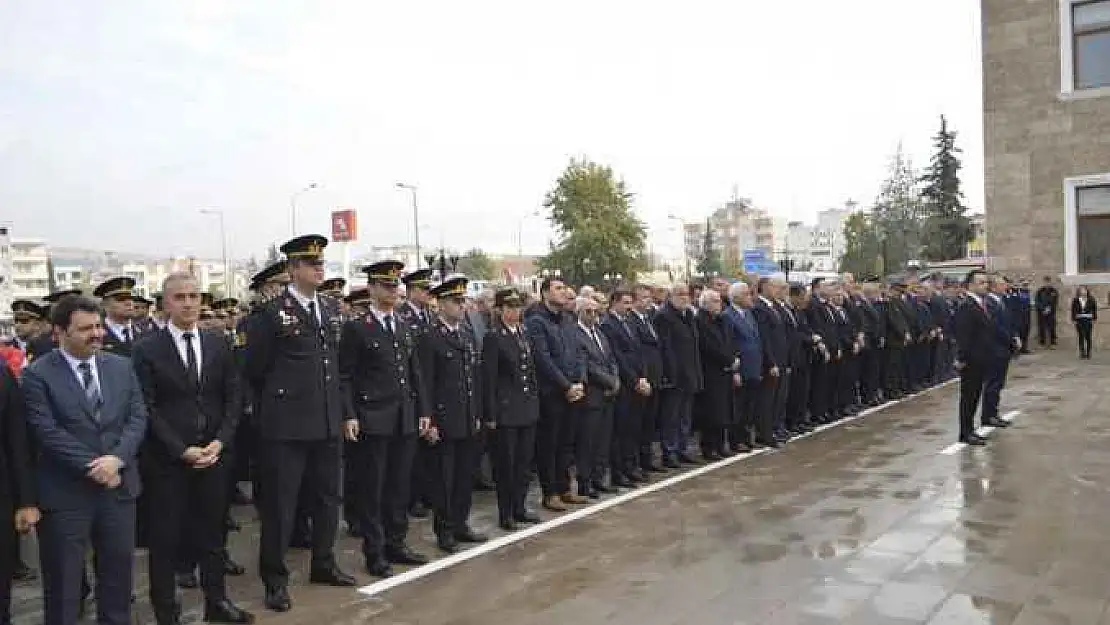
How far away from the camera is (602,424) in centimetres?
810

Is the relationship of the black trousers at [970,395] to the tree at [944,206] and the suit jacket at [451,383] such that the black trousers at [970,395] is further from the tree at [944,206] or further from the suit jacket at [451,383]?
the tree at [944,206]

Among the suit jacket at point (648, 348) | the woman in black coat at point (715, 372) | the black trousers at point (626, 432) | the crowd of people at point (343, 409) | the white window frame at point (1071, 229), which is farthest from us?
the white window frame at point (1071, 229)

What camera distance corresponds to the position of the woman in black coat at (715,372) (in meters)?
9.61

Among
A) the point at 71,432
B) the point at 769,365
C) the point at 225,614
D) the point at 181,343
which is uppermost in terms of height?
the point at 181,343

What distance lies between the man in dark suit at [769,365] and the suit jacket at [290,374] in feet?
19.5

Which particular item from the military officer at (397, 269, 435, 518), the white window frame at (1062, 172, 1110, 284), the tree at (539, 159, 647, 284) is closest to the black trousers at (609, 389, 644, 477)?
the military officer at (397, 269, 435, 518)

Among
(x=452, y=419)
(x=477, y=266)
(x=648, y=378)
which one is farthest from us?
(x=477, y=266)

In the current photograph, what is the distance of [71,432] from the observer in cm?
439

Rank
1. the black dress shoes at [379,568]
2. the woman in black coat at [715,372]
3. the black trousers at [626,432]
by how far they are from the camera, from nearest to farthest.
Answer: the black dress shoes at [379,568]
the black trousers at [626,432]
the woman in black coat at [715,372]

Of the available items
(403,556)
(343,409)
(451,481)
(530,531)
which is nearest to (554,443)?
(530,531)

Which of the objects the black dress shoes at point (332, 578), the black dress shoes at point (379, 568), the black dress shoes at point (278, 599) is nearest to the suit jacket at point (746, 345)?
the black dress shoes at point (379, 568)

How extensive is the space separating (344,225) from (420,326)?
4769 centimetres

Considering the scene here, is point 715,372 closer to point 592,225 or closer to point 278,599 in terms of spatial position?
point 278,599

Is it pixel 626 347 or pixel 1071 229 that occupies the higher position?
pixel 1071 229
